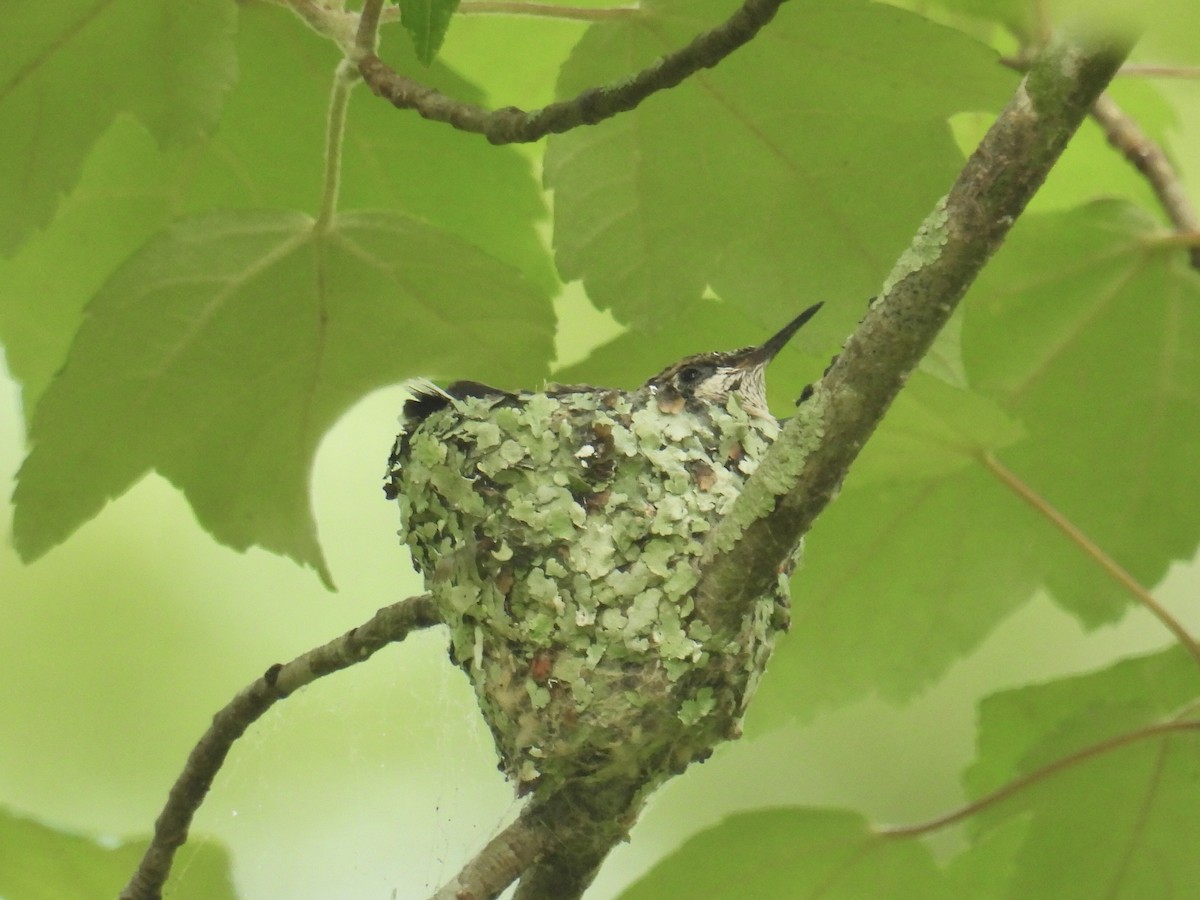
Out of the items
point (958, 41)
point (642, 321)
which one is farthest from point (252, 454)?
point (958, 41)

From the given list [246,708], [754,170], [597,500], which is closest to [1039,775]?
[597,500]

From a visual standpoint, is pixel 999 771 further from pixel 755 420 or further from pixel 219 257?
pixel 219 257

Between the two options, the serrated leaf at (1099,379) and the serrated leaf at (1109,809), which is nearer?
the serrated leaf at (1109,809)

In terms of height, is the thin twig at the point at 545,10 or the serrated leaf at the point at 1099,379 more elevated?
the thin twig at the point at 545,10

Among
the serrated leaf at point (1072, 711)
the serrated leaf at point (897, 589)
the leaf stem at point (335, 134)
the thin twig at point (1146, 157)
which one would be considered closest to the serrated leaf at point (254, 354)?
the leaf stem at point (335, 134)

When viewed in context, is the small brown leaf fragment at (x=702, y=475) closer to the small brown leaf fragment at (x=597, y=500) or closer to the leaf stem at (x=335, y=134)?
the small brown leaf fragment at (x=597, y=500)

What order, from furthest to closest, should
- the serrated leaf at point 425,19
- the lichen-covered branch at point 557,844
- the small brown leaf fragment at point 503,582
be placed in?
the small brown leaf fragment at point 503,582 → the lichen-covered branch at point 557,844 → the serrated leaf at point 425,19

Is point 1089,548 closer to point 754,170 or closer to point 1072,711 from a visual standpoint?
point 1072,711
